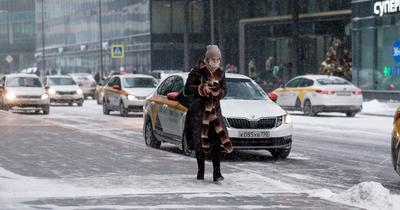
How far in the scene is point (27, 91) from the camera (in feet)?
112

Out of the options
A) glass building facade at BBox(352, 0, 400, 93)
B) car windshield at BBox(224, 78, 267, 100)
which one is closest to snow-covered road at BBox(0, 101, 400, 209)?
car windshield at BBox(224, 78, 267, 100)

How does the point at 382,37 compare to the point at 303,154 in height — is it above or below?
above

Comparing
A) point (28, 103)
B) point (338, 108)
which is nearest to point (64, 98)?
point (28, 103)

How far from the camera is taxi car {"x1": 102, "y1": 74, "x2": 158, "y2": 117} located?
32.0 m

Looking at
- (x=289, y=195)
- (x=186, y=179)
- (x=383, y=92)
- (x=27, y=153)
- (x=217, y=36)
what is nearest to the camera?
(x=289, y=195)

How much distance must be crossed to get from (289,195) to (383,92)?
31.4 meters

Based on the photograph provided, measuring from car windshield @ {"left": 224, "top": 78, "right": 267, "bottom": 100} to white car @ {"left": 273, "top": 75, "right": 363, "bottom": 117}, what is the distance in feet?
46.7

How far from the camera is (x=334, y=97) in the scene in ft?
103

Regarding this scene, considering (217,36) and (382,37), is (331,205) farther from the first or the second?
(217,36)

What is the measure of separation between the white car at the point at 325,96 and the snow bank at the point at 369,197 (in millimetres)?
20581

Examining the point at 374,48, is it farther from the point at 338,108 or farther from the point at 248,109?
the point at 248,109

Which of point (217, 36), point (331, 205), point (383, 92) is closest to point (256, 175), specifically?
point (331, 205)

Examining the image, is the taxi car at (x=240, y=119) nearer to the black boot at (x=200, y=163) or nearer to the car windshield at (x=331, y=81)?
the black boot at (x=200, y=163)

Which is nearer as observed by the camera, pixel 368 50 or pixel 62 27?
pixel 368 50
